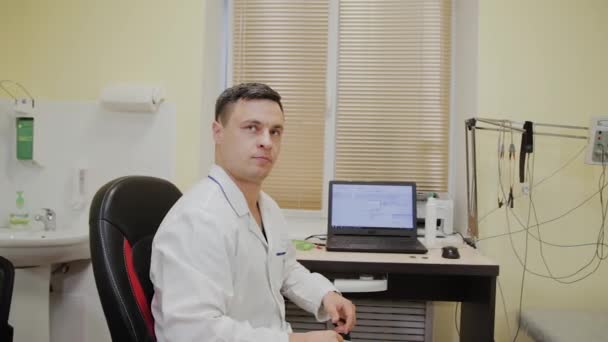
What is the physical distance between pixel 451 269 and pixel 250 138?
3.10 ft

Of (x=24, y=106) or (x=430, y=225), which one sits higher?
(x=24, y=106)

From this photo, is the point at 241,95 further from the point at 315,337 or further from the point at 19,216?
the point at 19,216

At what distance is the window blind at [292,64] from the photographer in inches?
88.3

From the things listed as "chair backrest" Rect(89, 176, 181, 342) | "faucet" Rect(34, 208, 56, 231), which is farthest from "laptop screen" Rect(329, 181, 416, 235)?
"faucet" Rect(34, 208, 56, 231)

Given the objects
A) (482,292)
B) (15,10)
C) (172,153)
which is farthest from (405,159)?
(15,10)

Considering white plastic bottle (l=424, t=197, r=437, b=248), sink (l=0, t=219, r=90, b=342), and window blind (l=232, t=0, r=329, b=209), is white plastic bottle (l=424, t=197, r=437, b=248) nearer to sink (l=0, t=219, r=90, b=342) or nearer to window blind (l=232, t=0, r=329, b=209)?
window blind (l=232, t=0, r=329, b=209)

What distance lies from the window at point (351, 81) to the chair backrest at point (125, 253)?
1.39 meters

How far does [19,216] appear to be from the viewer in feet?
6.05

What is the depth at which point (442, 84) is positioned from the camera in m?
2.21

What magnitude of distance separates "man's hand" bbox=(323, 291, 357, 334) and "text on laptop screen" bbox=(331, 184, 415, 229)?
0.71m

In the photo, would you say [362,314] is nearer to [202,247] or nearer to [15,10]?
[202,247]

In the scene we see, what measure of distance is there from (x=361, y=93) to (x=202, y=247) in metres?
1.70

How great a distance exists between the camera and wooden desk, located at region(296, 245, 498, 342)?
4.52 ft

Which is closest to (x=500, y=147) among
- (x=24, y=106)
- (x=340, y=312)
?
(x=340, y=312)
